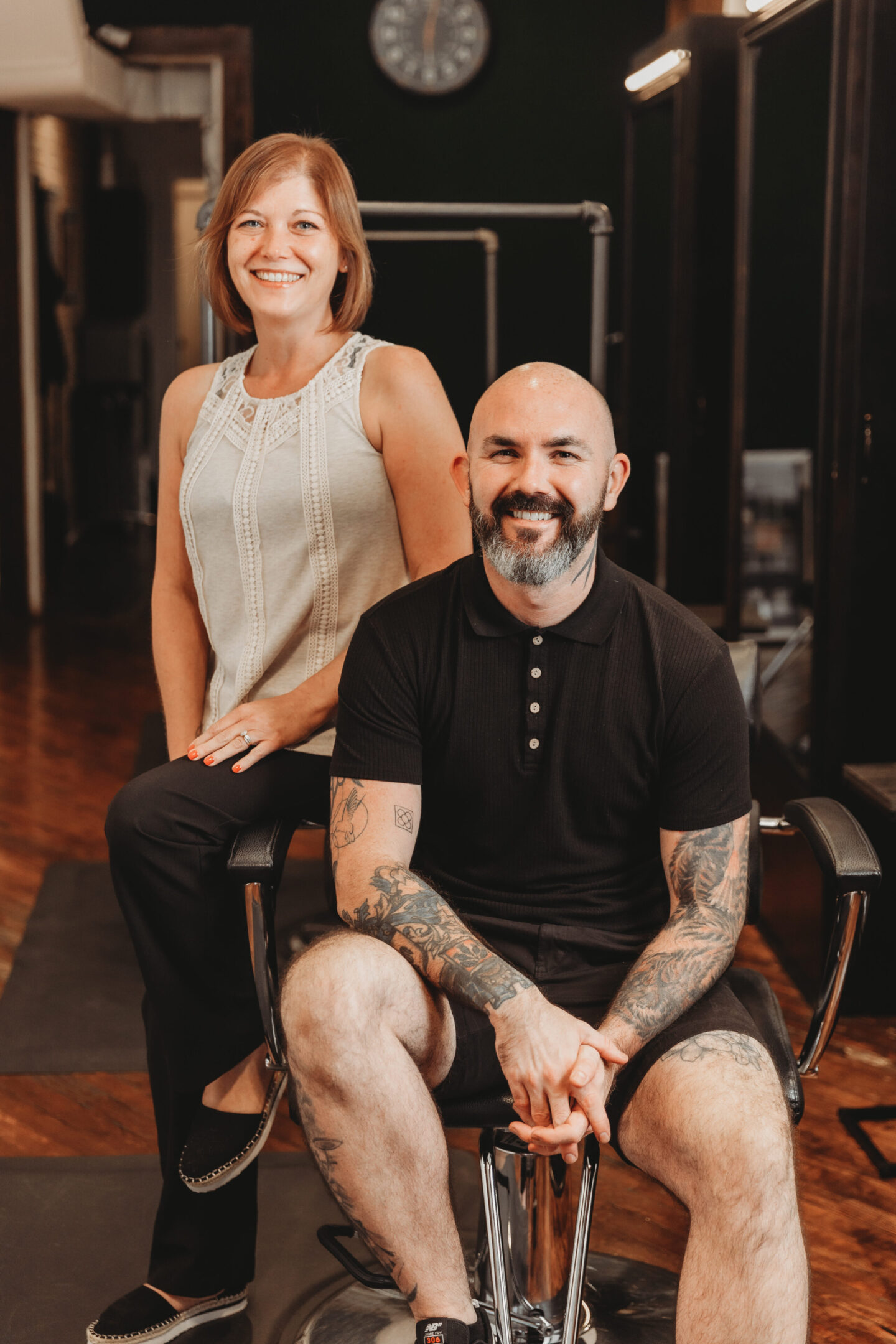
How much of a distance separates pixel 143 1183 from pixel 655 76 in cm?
309

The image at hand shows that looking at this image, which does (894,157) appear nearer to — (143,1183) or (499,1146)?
(499,1146)

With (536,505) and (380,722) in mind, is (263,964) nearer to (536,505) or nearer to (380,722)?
(380,722)

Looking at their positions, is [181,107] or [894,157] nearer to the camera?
[894,157]

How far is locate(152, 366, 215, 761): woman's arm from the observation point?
208 cm

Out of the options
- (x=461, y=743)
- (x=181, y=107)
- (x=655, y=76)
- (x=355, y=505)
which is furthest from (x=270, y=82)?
(x=461, y=743)

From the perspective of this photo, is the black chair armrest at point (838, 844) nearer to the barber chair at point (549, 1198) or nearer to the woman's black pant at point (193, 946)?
the barber chair at point (549, 1198)

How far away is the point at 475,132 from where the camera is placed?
6715mm

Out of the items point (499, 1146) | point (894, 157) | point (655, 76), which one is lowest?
point (499, 1146)

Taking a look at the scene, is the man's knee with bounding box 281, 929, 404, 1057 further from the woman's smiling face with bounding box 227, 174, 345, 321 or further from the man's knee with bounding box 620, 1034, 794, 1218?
the woman's smiling face with bounding box 227, 174, 345, 321

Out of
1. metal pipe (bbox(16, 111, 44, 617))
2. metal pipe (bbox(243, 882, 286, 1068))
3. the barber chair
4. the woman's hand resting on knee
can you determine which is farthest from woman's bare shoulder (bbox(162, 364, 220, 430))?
metal pipe (bbox(16, 111, 44, 617))

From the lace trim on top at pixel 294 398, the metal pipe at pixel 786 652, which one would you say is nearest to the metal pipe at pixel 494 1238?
the lace trim on top at pixel 294 398

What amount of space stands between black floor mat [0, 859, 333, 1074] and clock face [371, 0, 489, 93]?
4.39 metres

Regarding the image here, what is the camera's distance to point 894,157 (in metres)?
2.64

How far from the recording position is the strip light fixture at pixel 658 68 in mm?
3646
